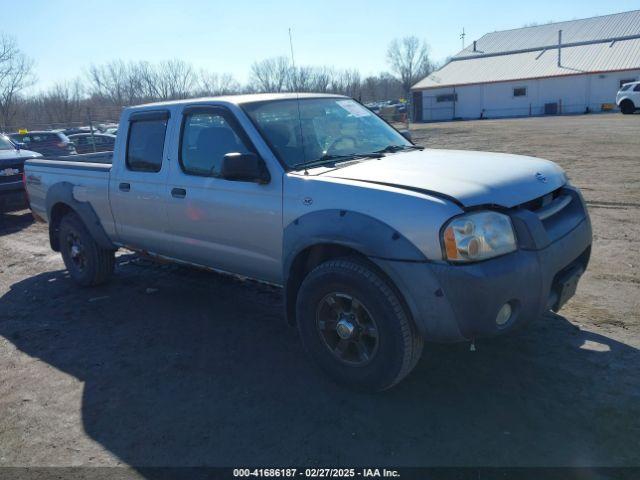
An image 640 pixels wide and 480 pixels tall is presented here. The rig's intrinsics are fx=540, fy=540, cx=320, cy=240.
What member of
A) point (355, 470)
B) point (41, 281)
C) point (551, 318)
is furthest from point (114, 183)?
point (551, 318)

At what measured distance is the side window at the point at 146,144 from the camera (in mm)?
4859

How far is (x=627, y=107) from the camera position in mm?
30672

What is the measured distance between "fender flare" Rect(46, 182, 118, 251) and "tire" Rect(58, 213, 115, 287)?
6.2 inches

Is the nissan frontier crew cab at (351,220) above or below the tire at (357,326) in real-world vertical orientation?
above

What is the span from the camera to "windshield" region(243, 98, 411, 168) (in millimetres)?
4070

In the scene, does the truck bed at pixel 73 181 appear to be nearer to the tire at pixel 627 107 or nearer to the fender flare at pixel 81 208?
the fender flare at pixel 81 208

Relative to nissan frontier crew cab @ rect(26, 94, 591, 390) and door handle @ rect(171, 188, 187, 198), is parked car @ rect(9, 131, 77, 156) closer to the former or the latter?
nissan frontier crew cab @ rect(26, 94, 591, 390)

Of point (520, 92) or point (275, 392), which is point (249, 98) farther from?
point (520, 92)

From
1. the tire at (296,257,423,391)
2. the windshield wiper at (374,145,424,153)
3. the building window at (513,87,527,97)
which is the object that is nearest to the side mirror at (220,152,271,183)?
the tire at (296,257,423,391)

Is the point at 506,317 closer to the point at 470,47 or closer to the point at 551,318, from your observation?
the point at 551,318

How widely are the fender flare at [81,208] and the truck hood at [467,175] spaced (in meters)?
3.07

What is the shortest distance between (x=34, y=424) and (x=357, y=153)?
2967 mm

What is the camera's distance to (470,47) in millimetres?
53250

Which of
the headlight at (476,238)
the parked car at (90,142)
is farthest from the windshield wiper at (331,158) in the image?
the parked car at (90,142)
